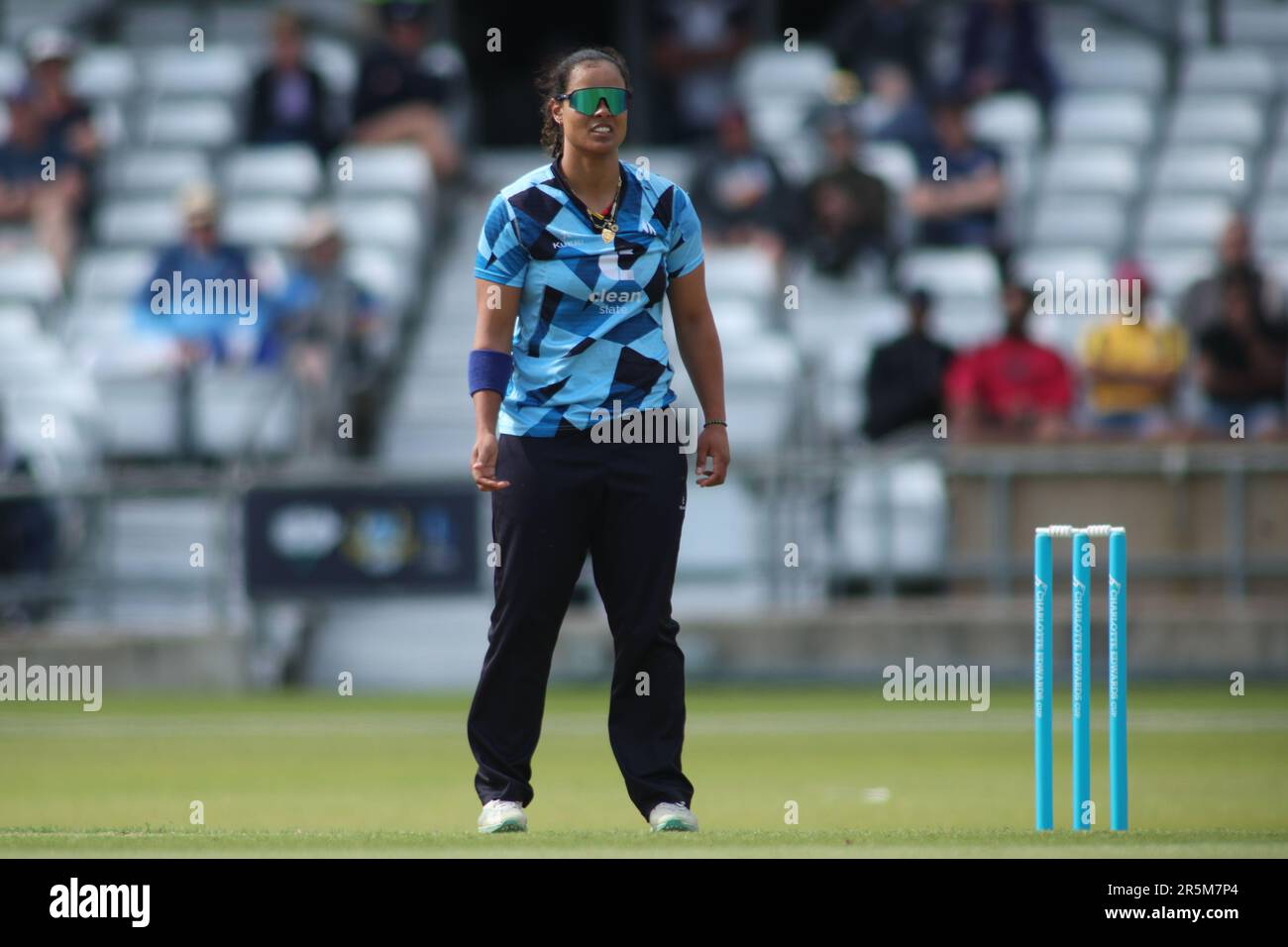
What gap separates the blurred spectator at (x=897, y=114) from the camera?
20688 millimetres

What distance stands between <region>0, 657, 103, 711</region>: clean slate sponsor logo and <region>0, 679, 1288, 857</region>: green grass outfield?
129 mm

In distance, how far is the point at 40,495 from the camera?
54.3ft

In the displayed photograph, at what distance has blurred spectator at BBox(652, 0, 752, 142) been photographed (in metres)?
23.9

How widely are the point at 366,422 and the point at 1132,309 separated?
18.9ft

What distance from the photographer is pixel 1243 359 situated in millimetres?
17469

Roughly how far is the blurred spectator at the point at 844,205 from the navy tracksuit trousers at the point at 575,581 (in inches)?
445

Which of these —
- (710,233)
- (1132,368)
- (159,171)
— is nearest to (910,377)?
(1132,368)

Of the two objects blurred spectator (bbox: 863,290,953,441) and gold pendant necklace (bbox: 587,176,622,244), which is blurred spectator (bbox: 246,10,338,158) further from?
gold pendant necklace (bbox: 587,176,622,244)

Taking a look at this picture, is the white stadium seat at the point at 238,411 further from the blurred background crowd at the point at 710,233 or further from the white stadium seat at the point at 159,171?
the white stadium seat at the point at 159,171

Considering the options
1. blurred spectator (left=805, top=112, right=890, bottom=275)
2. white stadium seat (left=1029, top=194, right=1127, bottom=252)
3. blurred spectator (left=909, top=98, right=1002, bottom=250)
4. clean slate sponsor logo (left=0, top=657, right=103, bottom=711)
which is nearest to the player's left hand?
clean slate sponsor logo (left=0, top=657, right=103, bottom=711)

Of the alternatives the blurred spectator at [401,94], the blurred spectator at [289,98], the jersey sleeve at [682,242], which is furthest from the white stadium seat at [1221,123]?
the jersey sleeve at [682,242]

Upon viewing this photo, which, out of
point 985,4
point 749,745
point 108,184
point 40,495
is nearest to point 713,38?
point 985,4

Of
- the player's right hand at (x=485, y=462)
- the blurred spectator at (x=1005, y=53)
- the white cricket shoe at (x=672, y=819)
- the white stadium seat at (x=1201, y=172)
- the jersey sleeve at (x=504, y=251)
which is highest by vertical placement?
the blurred spectator at (x=1005, y=53)
